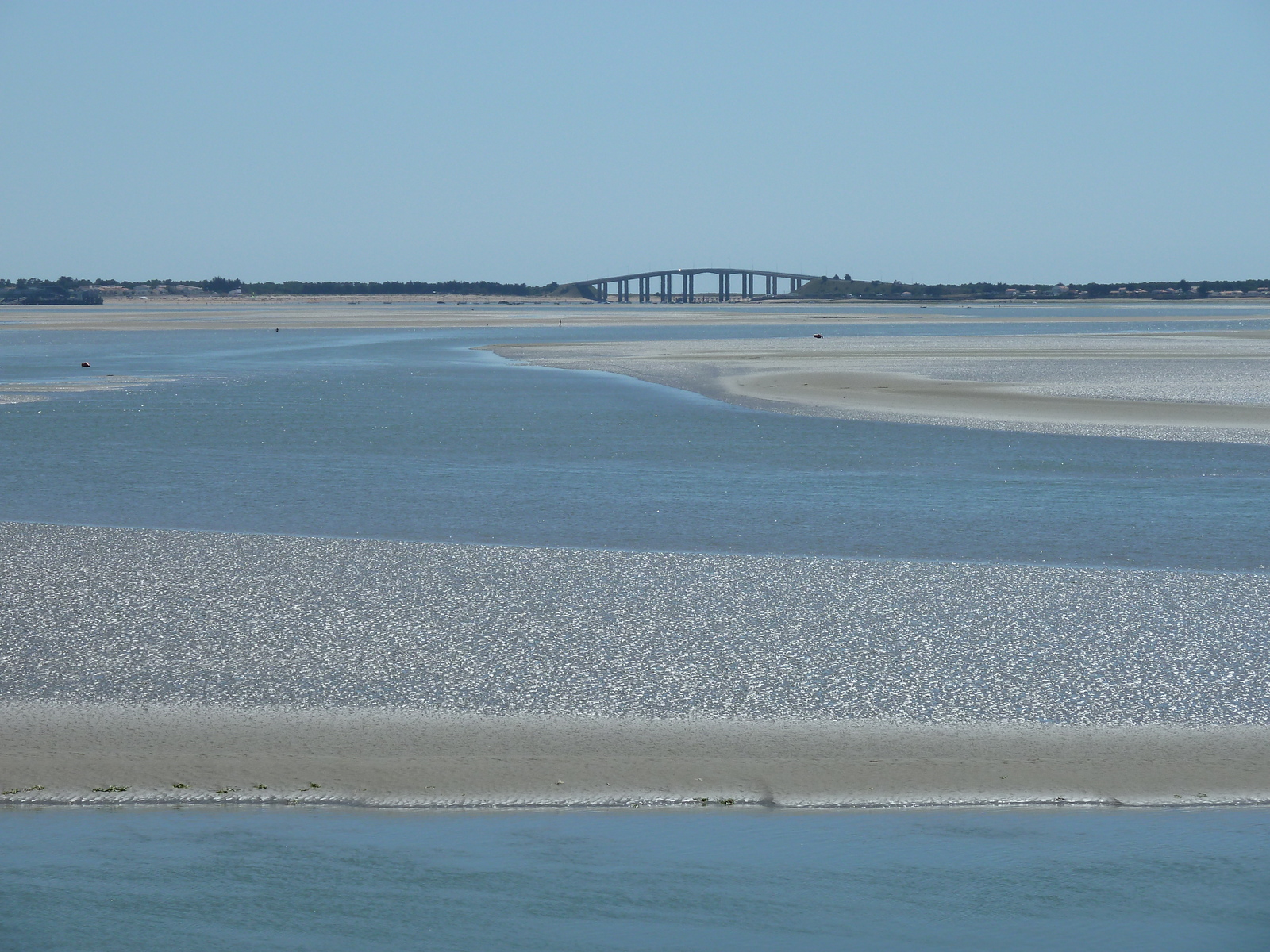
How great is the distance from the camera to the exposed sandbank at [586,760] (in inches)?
271

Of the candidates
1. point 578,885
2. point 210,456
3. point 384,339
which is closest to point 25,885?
point 578,885

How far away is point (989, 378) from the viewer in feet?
119

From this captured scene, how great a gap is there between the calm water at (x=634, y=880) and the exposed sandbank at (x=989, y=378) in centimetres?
1780

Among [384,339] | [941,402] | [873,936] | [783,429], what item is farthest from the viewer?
[384,339]

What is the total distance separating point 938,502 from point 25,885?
12.1 m

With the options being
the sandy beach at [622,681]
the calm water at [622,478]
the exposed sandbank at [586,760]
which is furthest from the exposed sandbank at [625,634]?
the calm water at [622,478]

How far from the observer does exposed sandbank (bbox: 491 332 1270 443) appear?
2595cm

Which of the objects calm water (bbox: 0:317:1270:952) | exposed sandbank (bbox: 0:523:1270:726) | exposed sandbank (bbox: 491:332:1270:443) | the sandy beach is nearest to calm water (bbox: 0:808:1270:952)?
calm water (bbox: 0:317:1270:952)

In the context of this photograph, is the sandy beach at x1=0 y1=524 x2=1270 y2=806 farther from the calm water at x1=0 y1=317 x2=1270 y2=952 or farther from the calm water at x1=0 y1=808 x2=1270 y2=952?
the calm water at x1=0 y1=317 x2=1270 y2=952

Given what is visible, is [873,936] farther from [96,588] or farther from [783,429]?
[783,429]

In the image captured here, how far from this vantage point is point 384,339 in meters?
68.7

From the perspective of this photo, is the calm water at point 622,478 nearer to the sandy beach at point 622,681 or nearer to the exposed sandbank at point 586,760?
the sandy beach at point 622,681

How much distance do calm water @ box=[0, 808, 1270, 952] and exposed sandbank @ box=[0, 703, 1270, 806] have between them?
8.1 inches

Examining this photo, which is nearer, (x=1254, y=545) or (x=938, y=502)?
(x=1254, y=545)
